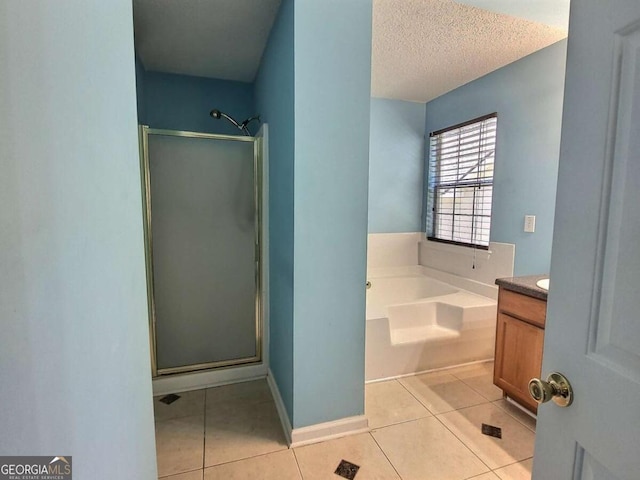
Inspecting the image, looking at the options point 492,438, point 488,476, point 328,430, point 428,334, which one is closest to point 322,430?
point 328,430

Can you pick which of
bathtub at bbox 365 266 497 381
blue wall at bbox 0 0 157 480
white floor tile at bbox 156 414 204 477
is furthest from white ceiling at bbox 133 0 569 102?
white floor tile at bbox 156 414 204 477

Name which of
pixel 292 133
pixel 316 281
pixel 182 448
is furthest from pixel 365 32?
pixel 182 448

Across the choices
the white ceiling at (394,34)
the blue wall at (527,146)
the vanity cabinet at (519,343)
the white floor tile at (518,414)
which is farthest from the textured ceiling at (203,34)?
the white floor tile at (518,414)

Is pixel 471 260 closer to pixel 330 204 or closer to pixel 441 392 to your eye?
pixel 441 392

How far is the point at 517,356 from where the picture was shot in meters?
1.92

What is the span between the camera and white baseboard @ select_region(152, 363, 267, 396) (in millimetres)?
2180

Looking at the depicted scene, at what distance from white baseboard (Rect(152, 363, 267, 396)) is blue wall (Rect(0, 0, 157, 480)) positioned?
1.47m

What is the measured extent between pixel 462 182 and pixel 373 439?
2.43 m

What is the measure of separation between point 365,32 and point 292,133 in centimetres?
62

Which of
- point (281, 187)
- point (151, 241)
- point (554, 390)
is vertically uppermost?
point (281, 187)

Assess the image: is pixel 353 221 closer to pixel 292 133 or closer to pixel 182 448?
pixel 292 133

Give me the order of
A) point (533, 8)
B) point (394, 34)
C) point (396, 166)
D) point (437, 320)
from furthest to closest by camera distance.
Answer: point (396, 166)
point (437, 320)
point (394, 34)
point (533, 8)

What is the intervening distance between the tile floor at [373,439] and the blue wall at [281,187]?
0.23m

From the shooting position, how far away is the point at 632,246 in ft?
1.60
